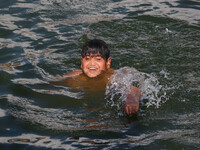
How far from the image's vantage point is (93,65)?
19.4 feet

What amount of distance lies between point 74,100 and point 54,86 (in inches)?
25.5

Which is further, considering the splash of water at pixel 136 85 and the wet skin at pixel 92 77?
the wet skin at pixel 92 77

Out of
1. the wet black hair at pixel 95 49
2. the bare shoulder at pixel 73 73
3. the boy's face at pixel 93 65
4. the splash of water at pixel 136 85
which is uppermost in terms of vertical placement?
the wet black hair at pixel 95 49

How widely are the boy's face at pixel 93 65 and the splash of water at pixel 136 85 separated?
0.25 meters

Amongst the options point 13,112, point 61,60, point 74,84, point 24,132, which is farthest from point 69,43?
point 24,132

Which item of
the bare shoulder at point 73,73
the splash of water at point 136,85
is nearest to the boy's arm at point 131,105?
the splash of water at point 136,85

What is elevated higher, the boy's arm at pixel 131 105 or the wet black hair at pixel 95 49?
the wet black hair at pixel 95 49

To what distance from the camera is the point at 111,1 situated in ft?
33.9

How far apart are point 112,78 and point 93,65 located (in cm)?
38

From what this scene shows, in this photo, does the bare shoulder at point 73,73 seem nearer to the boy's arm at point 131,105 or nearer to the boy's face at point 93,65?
the boy's face at point 93,65

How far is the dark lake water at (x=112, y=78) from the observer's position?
4352 millimetres

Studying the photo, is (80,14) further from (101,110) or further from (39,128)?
(39,128)

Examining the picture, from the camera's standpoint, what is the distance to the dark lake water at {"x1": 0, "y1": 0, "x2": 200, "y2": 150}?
4.35 meters

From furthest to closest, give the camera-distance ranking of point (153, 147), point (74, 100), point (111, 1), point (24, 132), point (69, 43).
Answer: point (111, 1), point (69, 43), point (74, 100), point (24, 132), point (153, 147)
